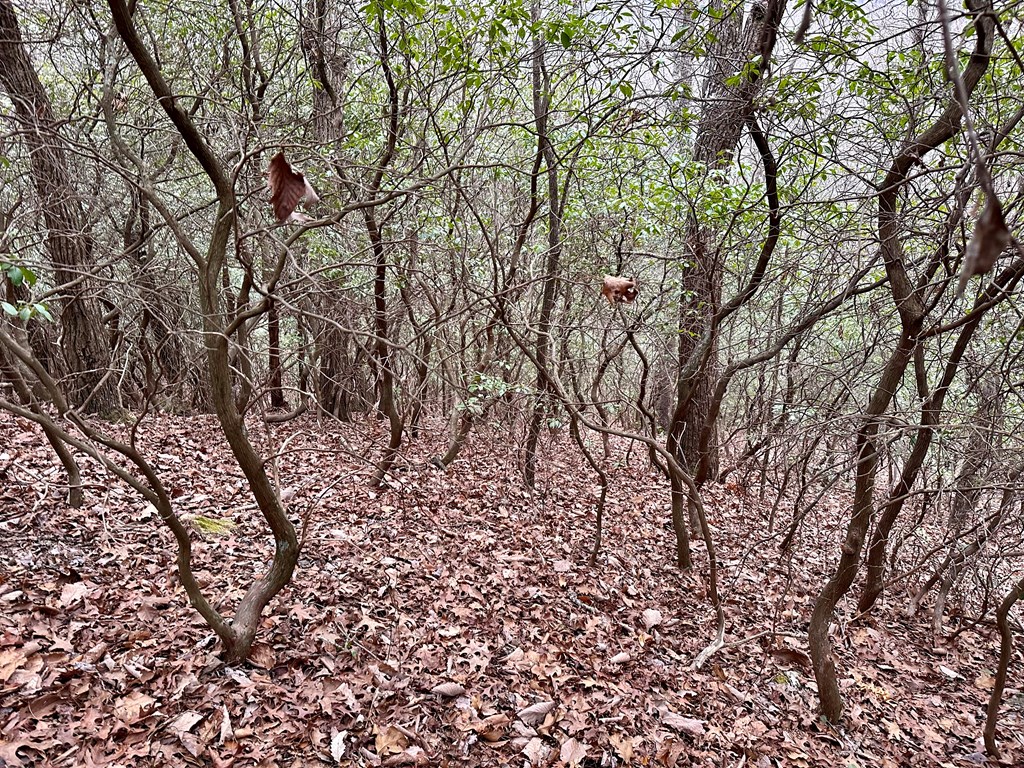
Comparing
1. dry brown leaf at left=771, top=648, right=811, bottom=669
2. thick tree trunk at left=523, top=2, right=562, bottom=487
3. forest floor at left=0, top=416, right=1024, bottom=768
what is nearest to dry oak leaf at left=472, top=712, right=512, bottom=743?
forest floor at left=0, top=416, right=1024, bottom=768

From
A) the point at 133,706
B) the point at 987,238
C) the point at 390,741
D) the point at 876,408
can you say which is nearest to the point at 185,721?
the point at 133,706

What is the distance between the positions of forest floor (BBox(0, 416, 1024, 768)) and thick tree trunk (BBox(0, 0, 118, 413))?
1.00 m

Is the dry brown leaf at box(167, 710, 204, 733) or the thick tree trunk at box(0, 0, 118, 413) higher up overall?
the thick tree trunk at box(0, 0, 118, 413)

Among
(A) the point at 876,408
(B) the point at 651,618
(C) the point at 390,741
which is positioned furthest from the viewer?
(B) the point at 651,618

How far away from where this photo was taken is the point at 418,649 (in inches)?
145

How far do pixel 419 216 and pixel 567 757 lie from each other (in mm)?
5028

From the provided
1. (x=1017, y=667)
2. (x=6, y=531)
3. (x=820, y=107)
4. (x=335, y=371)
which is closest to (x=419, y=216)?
(x=335, y=371)

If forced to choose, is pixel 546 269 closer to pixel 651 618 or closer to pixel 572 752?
pixel 651 618

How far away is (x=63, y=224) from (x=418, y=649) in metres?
5.08

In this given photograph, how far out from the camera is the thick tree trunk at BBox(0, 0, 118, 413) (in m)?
4.86

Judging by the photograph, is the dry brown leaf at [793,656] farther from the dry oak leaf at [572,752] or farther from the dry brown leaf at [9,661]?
the dry brown leaf at [9,661]

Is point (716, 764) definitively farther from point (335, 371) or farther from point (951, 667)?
point (335, 371)

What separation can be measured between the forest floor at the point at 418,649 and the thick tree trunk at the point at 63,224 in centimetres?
100

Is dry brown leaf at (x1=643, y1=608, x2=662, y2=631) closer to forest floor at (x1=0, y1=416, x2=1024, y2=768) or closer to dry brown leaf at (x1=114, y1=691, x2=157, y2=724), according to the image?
forest floor at (x1=0, y1=416, x2=1024, y2=768)
